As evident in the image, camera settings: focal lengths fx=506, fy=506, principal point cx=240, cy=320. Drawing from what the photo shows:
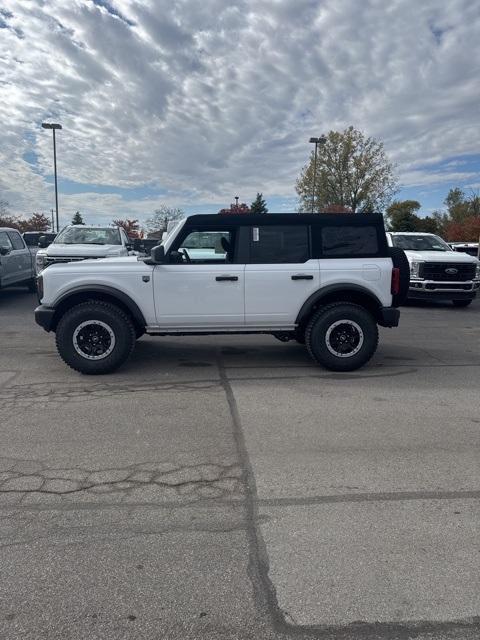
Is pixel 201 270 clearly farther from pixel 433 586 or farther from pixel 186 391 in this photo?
pixel 433 586

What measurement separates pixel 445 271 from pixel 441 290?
463mm

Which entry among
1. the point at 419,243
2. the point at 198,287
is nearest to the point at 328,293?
the point at 198,287

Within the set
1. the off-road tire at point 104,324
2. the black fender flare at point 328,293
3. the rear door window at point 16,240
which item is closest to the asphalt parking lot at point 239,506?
the off-road tire at point 104,324

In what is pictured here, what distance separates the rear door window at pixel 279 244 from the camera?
20.7ft

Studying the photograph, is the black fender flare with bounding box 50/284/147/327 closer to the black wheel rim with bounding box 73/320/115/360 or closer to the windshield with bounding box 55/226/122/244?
the black wheel rim with bounding box 73/320/115/360

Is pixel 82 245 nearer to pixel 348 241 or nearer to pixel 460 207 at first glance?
pixel 348 241

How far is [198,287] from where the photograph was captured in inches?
243

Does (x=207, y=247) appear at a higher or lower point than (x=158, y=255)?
higher

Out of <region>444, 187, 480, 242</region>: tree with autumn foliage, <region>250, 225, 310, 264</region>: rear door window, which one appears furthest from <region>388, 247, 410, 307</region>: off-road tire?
<region>444, 187, 480, 242</region>: tree with autumn foliage

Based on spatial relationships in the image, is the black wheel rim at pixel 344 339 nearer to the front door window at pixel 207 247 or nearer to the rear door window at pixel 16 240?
the front door window at pixel 207 247

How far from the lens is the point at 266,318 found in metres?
6.32

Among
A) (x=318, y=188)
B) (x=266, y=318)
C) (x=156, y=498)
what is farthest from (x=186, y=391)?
(x=318, y=188)

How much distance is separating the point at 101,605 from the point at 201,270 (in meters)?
4.32

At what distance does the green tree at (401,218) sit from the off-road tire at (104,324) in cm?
3953
